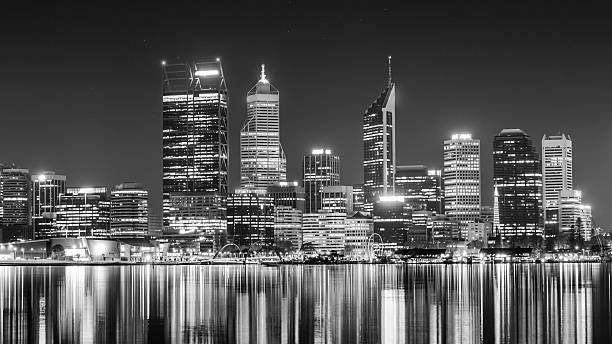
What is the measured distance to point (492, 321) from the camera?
6028cm

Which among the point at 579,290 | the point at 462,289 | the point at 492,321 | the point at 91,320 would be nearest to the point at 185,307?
the point at 91,320

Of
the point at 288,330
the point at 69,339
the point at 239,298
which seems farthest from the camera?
the point at 239,298

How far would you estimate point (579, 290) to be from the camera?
93.1 metres

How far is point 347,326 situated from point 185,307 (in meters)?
18.0

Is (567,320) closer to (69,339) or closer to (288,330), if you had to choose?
(288,330)

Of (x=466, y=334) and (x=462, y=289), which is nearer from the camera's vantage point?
(x=466, y=334)

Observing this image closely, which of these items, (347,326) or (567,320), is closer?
(347,326)

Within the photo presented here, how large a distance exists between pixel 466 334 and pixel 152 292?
4497cm

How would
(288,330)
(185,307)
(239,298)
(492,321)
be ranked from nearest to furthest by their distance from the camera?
1. (288,330)
2. (492,321)
3. (185,307)
4. (239,298)

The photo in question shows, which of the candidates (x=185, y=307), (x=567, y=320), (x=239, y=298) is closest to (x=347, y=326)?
(x=567, y=320)

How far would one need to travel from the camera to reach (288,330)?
182 feet

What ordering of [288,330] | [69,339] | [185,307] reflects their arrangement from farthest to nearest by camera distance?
[185,307] < [288,330] < [69,339]

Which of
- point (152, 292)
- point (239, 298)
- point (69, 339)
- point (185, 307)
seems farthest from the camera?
point (152, 292)

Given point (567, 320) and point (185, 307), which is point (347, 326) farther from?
point (185, 307)
